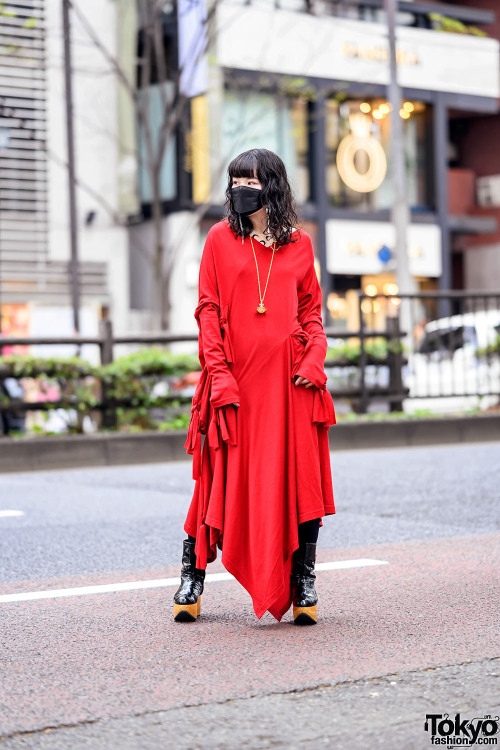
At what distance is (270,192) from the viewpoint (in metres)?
4.80

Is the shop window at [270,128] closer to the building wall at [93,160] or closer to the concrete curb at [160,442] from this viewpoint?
the building wall at [93,160]

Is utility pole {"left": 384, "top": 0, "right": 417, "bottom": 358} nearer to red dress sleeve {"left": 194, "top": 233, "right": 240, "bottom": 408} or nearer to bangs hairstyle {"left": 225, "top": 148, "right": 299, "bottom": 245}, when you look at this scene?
bangs hairstyle {"left": 225, "top": 148, "right": 299, "bottom": 245}

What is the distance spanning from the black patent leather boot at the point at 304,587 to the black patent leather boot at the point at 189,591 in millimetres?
383

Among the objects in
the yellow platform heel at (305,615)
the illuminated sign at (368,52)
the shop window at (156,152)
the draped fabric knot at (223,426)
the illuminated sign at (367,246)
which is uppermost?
the illuminated sign at (368,52)

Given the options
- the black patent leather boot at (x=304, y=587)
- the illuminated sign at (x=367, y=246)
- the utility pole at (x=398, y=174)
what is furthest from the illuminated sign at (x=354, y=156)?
the black patent leather boot at (x=304, y=587)

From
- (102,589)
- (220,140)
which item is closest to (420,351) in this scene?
(102,589)

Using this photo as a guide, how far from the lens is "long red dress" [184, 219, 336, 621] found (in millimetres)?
4652

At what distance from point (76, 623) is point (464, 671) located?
1.68m

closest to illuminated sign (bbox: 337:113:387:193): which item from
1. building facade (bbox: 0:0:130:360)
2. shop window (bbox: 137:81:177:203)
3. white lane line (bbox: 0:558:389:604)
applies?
shop window (bbox: 137:81:177:203)

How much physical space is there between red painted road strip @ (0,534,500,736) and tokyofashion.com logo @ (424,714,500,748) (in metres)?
0.53

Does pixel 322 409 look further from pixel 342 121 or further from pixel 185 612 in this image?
pixel 342 121

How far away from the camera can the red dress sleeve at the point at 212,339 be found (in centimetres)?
466

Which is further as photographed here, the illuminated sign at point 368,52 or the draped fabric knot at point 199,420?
the illuminated sign at point 368,52

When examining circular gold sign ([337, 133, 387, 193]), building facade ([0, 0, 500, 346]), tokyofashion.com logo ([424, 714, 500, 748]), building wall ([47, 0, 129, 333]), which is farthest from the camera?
circular gold sign ([337, 133, 387, 193])
